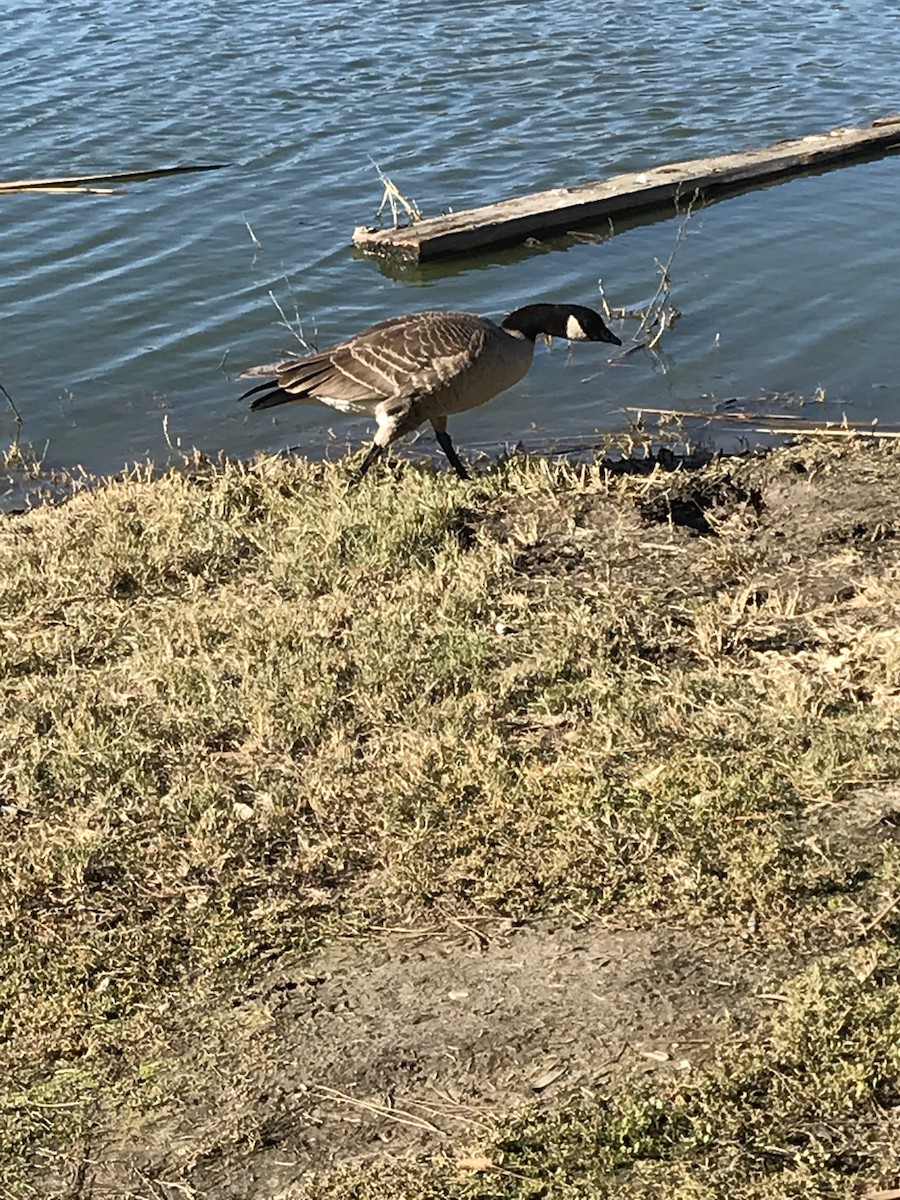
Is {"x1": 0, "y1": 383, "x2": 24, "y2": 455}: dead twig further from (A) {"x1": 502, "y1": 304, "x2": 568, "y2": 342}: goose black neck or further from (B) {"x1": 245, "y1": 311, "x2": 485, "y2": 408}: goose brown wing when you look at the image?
(A) {"x1": 502, "y1": 304, "x2": 568, "y2": 342}: goose black neck

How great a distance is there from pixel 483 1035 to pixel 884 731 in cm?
170

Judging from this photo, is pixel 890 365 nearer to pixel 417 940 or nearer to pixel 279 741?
pixel 279 741

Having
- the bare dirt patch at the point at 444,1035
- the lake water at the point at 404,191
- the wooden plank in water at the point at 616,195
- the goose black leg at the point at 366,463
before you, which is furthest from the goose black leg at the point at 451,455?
the wooden plank in water at the point at 616,195

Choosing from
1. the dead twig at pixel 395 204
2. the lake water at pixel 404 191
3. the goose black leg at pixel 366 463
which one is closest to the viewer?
the goose black leg at pixel 366 463

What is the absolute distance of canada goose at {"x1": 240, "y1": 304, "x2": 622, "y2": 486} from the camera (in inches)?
268

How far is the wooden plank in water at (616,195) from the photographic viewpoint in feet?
36.0

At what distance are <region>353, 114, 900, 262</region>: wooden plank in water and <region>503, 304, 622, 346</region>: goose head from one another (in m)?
3.32

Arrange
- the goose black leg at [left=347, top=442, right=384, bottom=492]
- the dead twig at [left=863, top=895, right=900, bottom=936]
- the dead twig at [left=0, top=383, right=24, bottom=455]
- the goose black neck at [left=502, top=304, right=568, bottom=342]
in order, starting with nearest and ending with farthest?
the dead twig at [left=863, top=895, right=900, bottom=936] → the goose black leg at [left=347, top=442, right=384, bottom=492] → the goose black neck at [left=502, top=304, right=568, bottom=342] → the dead twig at [left=0, top=383, right=24, bottom=455]

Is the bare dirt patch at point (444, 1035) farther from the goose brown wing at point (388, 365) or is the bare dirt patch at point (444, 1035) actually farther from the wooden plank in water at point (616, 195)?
the wooden plank in water at point (616, 195)

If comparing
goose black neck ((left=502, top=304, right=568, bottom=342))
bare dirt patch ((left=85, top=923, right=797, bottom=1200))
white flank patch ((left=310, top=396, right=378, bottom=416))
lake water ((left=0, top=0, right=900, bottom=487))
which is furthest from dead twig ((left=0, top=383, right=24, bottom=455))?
bare dirt patch ((left=85, top=923, right=797, bottom=1200))

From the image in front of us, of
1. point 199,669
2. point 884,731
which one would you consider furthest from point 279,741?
point 884,731

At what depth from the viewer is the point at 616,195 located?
11.6 m

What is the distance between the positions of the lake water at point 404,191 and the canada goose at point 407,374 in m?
1.42

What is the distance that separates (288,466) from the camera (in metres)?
7.20
